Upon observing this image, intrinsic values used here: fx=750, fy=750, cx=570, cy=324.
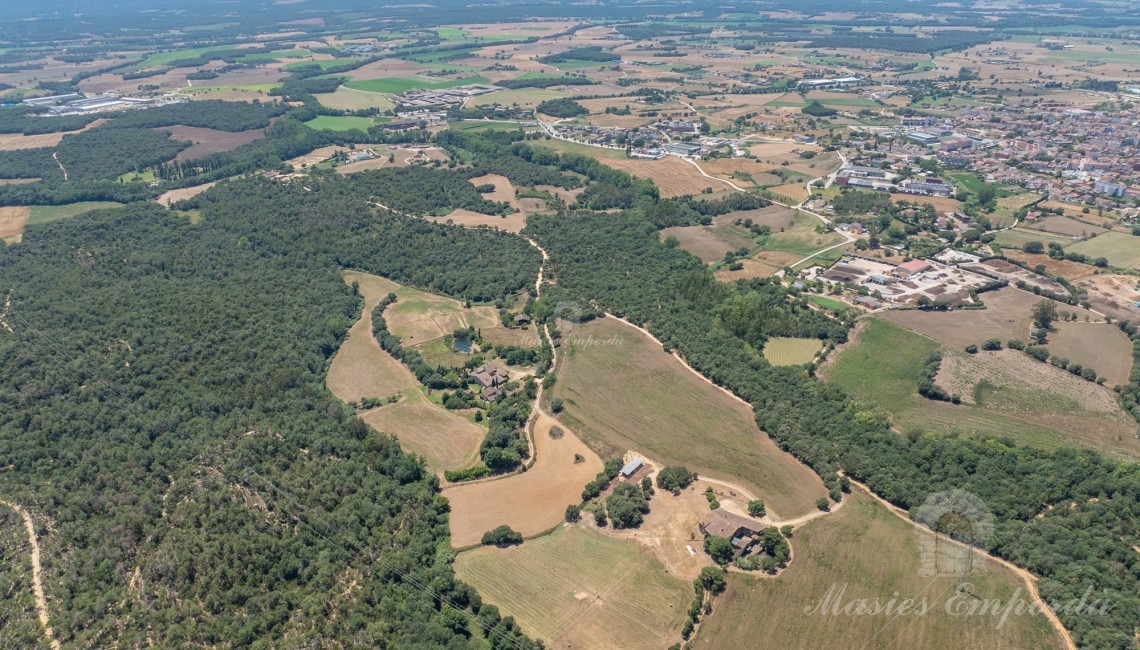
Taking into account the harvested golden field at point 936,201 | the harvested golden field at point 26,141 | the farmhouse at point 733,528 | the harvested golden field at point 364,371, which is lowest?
the harvested golden field at point 364,371

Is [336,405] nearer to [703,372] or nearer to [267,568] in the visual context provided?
[267,568]

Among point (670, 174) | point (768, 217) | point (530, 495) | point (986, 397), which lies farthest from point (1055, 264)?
point (530, 495)

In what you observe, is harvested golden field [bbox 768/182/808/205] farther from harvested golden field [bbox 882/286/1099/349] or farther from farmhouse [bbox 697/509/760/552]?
farmhouse [bbox 697/509/760/552]

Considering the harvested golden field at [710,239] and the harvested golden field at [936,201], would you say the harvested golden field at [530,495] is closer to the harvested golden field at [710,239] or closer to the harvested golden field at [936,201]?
the harvested golden field at [710,239]

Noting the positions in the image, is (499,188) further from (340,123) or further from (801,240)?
(340,123)

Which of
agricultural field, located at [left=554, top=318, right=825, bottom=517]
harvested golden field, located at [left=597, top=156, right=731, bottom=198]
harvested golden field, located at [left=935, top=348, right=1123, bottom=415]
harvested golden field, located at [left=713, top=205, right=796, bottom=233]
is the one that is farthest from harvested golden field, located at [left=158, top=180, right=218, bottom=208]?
harvested golden field, located at [left=935, top=348, right=1123, bottom=415]

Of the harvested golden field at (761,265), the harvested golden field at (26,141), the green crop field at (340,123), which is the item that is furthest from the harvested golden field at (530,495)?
the harvested golden field at (26,141)
